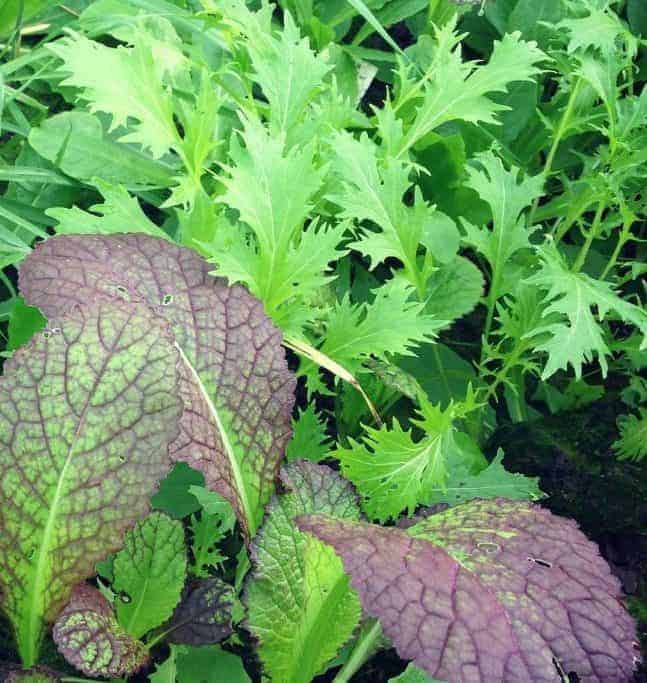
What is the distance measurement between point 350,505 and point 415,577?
211 millimetres

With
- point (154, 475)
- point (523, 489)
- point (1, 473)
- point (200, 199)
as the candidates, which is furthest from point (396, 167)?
point (1, 473)

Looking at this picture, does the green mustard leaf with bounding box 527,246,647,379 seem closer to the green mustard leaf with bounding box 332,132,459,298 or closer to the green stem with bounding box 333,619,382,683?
the green mustard leaf with bounding box 332,132,459,298

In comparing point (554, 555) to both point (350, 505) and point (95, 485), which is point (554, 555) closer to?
point (350, 505)

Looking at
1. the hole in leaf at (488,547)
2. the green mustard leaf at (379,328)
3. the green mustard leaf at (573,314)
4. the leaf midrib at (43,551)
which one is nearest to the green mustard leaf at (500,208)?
the green mustard leaf at (573,314)

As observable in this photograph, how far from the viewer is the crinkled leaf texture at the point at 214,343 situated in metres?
1.07

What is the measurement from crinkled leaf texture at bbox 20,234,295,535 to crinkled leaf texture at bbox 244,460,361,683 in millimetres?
60

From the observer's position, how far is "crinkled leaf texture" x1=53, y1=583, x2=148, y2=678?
2.99 feet

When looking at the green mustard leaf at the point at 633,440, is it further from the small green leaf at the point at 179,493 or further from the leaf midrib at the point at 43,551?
the leaf midrib at the point at 43,551

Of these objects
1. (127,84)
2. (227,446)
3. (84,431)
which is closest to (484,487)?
(227,446)

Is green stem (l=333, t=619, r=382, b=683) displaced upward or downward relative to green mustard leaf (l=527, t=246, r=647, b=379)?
downward

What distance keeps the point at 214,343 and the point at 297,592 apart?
333 millimetres

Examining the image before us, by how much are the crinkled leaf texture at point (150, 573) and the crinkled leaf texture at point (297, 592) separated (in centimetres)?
11

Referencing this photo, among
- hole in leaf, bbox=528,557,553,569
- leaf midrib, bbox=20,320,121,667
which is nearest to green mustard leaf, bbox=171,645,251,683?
leaf midrib, bbox=20,320,121,667

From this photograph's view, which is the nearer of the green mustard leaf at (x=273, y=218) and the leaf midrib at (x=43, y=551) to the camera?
→ the leaf midrib at (x=43, y=551)
